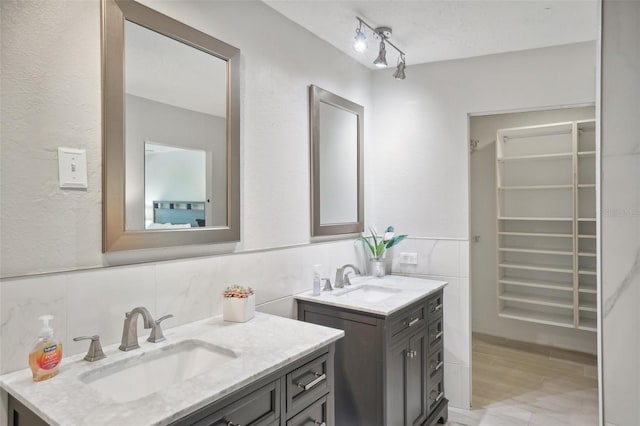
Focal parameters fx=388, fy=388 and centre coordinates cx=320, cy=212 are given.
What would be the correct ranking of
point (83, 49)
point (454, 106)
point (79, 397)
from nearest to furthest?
point (79, 397) < point (83, 49) < point (454, 106)

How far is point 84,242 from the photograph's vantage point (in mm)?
1379

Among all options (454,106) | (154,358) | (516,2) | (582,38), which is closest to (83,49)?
(154,358)

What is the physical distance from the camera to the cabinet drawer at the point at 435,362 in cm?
255

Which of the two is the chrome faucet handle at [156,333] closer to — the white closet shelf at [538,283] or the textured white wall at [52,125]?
the textured white wall at [52,125]

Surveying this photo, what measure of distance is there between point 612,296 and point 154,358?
1400mm

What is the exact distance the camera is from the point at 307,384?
4.85 ft

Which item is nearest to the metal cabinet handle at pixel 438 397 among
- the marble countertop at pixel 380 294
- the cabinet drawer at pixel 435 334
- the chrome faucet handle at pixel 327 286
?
the cabinet drawer at pixel 435 334

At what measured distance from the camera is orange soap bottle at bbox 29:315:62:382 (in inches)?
45.5

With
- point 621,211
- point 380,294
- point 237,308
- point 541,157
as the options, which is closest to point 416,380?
point 380,294

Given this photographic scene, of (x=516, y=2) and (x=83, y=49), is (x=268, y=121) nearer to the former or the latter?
(x=83, y=49)

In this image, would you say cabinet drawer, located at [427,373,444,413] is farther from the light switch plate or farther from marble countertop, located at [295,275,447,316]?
the light switch plate

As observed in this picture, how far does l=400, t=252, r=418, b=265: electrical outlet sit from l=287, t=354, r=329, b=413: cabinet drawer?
1.68 meters

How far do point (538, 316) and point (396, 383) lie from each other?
7.71 ft

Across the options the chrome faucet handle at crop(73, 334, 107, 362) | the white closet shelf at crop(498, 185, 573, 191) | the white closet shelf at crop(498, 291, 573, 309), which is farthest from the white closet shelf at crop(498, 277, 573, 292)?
the chrome faucet handle at crop(73, 334, 107, 362)
